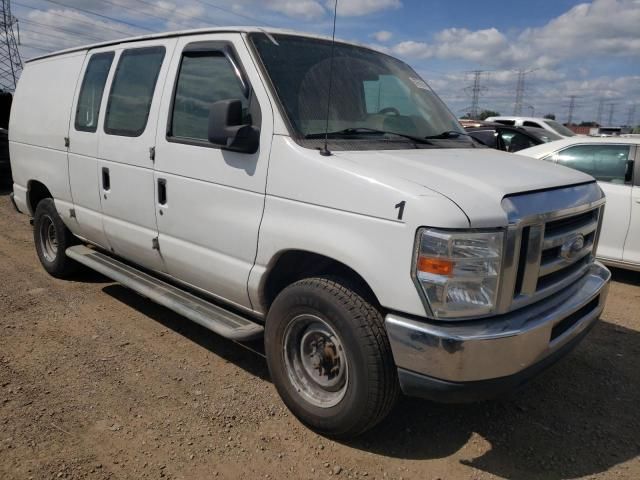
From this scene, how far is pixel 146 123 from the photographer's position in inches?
157

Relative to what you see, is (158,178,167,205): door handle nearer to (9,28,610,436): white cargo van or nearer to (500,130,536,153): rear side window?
(9,28,610,436): white cargo van

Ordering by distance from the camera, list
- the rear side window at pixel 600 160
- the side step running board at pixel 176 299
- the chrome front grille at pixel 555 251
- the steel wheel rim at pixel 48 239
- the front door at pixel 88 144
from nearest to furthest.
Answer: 1. the chrome front grille at pixel 555 251
2. the side step running board at pixel 176 299
3. the front door at pixel 88 144
4. the steel wheel rim at pixel 48 239
5. the rear side window at pixel 600 160

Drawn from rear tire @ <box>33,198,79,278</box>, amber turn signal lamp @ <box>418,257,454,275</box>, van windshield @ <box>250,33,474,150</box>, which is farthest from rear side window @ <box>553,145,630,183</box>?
rear tire @ <box>33,198,79,278</box>

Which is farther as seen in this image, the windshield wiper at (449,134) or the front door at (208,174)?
the windshield wiper at (449,134)

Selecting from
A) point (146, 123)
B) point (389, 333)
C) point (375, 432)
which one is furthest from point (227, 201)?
point (375, 432)

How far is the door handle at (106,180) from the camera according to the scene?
4.44 metres

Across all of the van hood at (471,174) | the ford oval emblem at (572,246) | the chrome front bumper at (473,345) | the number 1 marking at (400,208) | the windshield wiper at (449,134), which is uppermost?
the windshield wiper at (449,134)

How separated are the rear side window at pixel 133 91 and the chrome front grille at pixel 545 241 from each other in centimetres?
276

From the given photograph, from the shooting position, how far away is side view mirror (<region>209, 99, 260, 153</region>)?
121 inches

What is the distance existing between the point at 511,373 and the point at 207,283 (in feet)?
6.73

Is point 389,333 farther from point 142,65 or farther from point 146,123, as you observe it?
point 142,65

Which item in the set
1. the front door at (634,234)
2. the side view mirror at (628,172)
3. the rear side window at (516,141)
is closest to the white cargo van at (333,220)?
the front door at (634,234)

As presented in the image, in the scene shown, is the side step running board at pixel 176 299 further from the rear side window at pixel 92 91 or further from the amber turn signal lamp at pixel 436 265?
the amber turn signal lamp at pixel 436 265

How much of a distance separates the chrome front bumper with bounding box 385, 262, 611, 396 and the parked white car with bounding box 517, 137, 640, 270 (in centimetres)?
389
